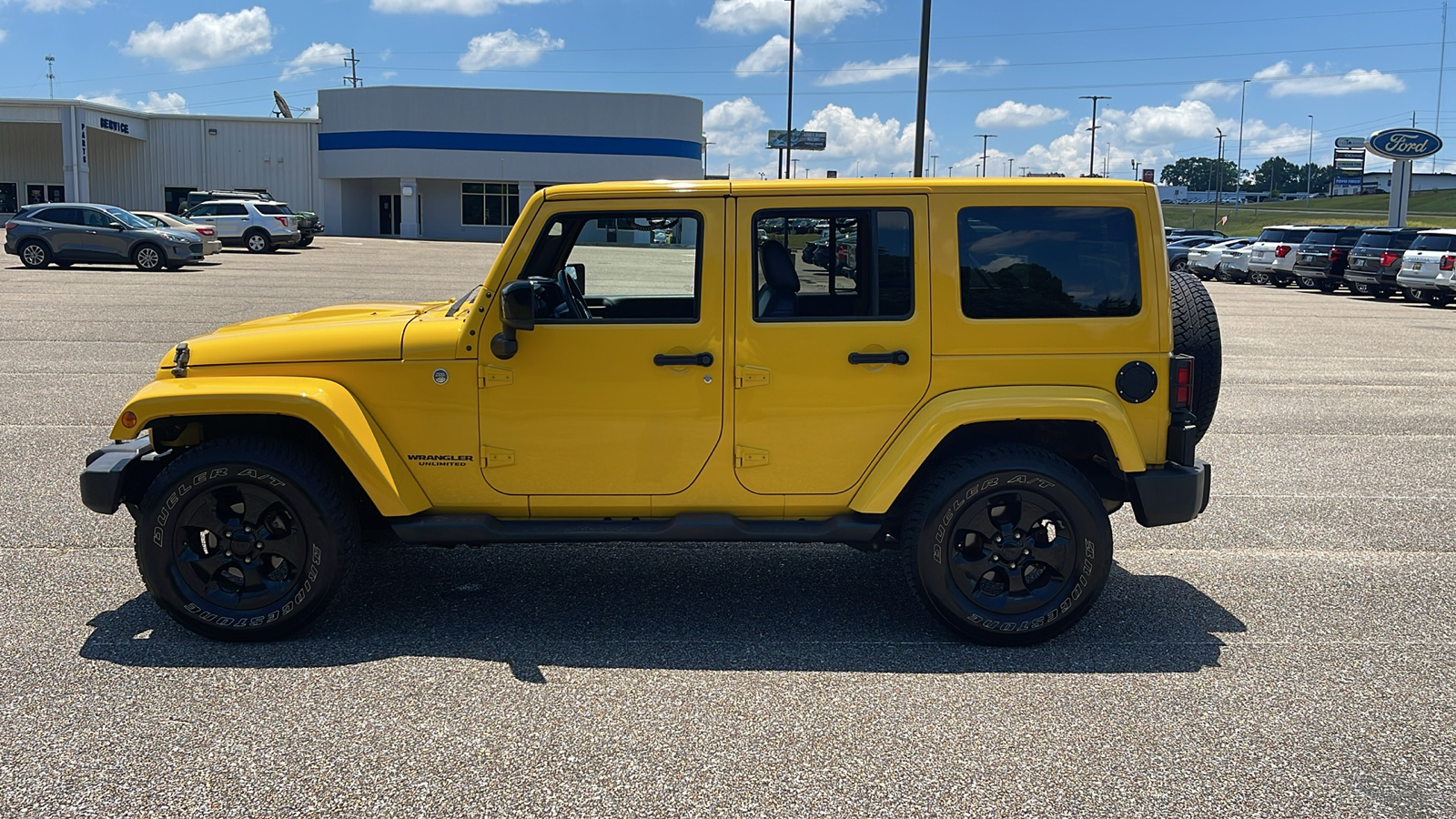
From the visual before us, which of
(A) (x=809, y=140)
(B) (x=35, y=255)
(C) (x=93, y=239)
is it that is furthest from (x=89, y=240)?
(A) (x=809, y=140)

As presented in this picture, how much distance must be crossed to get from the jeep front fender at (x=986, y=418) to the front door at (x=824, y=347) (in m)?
0.08

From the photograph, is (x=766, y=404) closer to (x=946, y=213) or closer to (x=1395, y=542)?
(x=946, y=213)

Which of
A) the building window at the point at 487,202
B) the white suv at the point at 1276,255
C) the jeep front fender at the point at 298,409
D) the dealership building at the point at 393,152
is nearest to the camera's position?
the jeep front fender at the point at 298,409

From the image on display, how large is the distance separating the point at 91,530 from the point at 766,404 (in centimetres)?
400

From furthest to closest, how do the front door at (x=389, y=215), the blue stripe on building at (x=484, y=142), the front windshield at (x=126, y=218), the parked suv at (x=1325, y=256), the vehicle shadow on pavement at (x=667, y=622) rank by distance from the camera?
the front door at (x=389, y=215) < the blue stripe on building at (x=484, y=142) < the parked suv at (x=1325, y=256) < the front windshield at (x=126, y=218) < the vehicle shadow on pavement at (x=667, y=622)

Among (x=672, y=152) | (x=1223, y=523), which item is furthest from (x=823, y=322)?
(x=672, y=152)

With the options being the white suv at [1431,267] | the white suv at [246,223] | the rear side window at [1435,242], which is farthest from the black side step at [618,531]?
the white suv at [246,223]

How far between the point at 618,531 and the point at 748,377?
2.69 feet

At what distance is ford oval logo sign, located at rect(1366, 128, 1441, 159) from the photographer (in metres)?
41.8

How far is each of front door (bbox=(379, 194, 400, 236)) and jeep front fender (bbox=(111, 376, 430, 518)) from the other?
2471 inches

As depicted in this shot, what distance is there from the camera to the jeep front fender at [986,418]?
15.6 ft

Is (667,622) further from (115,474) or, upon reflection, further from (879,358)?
(115,474)

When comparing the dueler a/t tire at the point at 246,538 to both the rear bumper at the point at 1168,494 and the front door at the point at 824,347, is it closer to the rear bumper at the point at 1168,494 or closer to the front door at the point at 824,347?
the front door at the point at 824,347

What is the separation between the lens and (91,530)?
643 cm
